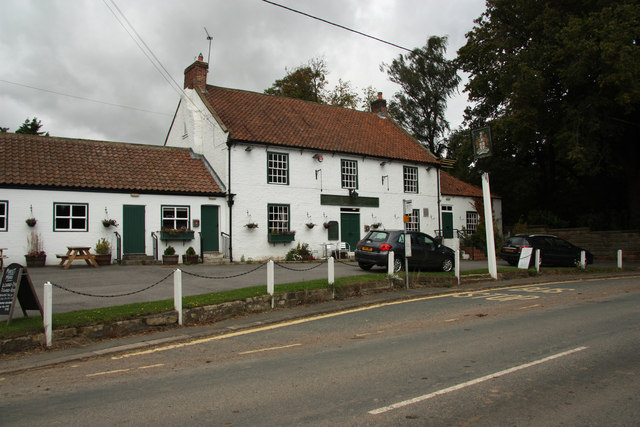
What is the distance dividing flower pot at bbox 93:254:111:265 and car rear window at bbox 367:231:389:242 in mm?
10456

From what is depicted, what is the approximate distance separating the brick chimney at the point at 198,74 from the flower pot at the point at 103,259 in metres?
10.9

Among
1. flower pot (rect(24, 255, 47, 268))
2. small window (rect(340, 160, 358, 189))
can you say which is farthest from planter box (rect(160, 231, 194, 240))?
small window (rect(340, 160, 358, 189))

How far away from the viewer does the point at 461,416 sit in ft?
14.5

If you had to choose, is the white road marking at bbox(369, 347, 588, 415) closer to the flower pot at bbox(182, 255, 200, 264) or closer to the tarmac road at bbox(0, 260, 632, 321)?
the tarmac road at bbox(0, 260, 632, 321)

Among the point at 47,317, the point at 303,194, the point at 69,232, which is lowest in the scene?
the point at 47,317

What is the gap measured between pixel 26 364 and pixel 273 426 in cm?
472

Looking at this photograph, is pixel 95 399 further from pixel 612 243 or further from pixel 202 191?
pixel 612 243

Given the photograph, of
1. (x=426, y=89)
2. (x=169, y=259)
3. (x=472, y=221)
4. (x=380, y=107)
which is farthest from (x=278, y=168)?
(x=426, y=89)

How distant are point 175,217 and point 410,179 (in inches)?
586

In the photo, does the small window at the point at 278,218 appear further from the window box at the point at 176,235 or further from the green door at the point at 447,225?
the green door at the point at 447,225

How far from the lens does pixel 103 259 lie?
18.8 m

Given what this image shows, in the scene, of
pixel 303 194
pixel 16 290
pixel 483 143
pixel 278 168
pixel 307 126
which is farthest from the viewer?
pixel 307 126

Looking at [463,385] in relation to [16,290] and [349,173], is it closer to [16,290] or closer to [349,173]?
[16,290]

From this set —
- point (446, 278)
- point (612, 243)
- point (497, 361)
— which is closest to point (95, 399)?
point (497, 361)
